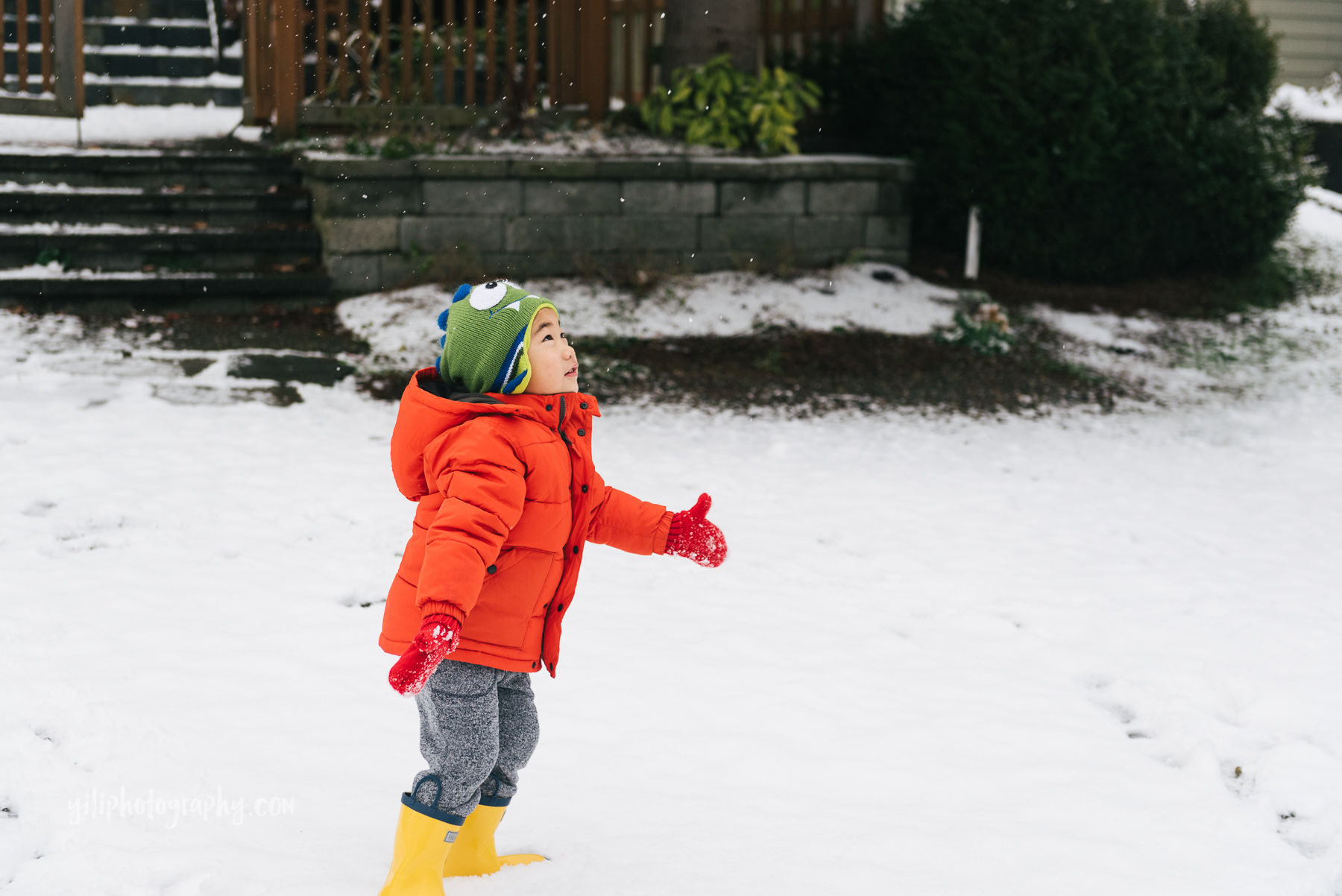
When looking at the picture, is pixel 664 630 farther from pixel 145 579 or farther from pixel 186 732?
pixel 145 579

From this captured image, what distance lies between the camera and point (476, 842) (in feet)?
7.63

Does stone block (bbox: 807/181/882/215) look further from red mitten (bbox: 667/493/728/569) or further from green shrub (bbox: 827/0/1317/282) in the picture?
red mitten (bbox: 667/493/728/569)

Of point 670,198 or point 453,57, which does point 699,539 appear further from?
point 453,57

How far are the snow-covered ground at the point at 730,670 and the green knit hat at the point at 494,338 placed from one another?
3.34ft

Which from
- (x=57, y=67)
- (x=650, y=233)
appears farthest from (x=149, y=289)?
(x=650, y=233)

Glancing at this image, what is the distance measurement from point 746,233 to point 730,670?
198 inches

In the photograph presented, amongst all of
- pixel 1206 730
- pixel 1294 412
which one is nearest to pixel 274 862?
pixel 1206 730

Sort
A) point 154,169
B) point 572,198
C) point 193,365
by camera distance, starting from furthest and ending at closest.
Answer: point 154,169 → point 572,198 → point 193,365

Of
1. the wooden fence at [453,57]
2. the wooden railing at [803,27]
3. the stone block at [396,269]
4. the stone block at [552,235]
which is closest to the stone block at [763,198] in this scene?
the stone block at [552,235]

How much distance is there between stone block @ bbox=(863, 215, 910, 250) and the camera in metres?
8.25

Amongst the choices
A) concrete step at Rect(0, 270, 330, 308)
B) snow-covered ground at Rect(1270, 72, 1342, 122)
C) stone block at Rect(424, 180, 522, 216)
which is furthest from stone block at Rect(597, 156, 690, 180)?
snow-covered ground at Rect(1270, 72, 1342, 122)

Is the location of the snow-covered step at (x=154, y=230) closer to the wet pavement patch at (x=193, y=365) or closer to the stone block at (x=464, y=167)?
the stone block at (x=464, y=167)

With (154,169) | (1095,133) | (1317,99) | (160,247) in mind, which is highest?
(1317,99)

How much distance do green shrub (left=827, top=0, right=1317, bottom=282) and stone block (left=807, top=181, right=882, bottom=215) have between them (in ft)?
1.29
